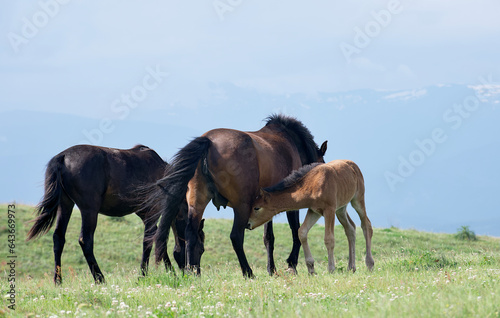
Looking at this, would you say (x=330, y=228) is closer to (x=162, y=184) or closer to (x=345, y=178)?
(x=345, y=178)

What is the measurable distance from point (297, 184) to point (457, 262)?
4107 millimetres

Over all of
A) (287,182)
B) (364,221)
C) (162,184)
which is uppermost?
(287,182)

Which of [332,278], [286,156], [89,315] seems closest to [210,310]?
[89,315]

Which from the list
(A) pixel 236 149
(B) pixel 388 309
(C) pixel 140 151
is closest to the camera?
(B) pixel 388 309

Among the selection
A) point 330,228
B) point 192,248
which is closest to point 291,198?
point 330,228

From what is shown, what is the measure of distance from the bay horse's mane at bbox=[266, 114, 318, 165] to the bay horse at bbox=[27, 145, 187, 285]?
→ 9.24 feet

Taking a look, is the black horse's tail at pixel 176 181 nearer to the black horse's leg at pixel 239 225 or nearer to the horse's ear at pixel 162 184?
the horse's ear at pixel 162 184

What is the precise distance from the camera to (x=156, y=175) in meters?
11.2

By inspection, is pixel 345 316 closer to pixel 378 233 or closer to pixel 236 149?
pixel 236 149

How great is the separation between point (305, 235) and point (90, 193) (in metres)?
4.06

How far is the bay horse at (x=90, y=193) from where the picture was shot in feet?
32.5

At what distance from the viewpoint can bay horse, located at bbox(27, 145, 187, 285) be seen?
9.90 metres

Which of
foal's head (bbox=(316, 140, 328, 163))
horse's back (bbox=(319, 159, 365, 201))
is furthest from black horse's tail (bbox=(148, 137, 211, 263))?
foal's head (bbox=(316, 140, 328, 163))

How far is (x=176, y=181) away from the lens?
8969 millimetres
